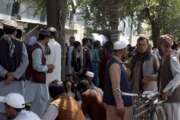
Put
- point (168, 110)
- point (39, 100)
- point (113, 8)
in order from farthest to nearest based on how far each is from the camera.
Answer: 1. point (113, 8)
2. point (168, 110)
3. point (39, 100)

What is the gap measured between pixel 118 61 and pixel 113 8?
17.6m

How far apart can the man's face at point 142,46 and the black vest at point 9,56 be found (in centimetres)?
222

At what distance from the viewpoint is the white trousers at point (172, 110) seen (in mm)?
9055

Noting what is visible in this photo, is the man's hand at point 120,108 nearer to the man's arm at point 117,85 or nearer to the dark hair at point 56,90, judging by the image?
the man's arm at point 117,85

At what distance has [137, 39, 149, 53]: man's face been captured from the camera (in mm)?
9219

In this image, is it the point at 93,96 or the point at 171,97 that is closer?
the point at 93,96

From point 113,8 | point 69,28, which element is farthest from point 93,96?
point 69,28

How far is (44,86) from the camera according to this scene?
339 inches

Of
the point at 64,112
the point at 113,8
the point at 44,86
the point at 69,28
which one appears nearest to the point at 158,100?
the point at 44,86

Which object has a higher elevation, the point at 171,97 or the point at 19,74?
the point at 19,74

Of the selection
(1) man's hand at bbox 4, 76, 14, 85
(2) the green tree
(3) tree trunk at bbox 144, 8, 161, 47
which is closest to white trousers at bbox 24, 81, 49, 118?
(1) man's hand at bbox 4, 76, 14, 85

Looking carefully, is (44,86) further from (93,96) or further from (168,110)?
(168,110)

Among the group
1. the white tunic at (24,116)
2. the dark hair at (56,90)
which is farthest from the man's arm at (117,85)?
the white tunic at (24,116)

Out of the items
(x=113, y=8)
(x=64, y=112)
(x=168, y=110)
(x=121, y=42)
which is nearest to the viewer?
(x=64, y=112)
